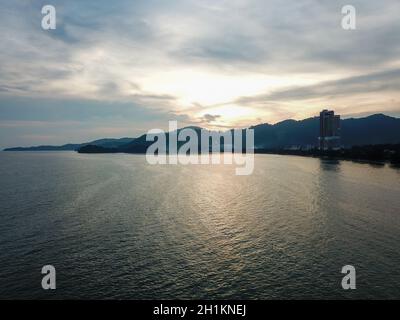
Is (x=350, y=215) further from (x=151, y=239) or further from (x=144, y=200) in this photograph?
(x=144, y=200)

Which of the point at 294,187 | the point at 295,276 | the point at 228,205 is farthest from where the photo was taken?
the point at 294,187

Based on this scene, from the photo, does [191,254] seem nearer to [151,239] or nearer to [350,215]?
[151,239]
